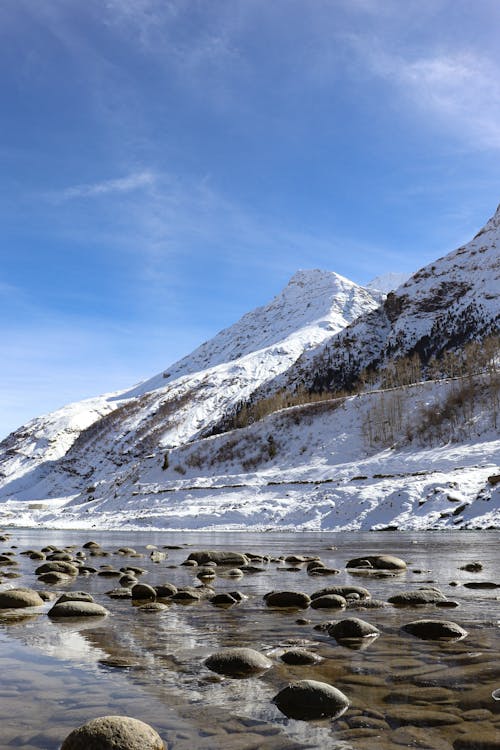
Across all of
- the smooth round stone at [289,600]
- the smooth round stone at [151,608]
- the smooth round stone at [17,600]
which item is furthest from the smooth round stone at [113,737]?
the smooth round stone at [17,600]

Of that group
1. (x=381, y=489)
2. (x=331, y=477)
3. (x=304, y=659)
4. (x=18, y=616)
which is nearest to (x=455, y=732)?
(x=304, y=659)

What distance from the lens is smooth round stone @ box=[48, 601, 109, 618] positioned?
10.4 meters

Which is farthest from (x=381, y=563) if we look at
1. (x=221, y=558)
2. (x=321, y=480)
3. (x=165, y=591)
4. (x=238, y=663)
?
(x=321, y=480)

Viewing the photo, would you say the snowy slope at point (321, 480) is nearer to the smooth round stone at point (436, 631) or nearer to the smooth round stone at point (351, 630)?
the smooth round stone at point (436, 631)

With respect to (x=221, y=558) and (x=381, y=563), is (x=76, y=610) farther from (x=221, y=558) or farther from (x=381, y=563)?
(x=221, y=558)

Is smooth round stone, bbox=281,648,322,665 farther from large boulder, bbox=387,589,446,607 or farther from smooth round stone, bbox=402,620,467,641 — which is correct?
large boulder, bbox=387,589,446,607

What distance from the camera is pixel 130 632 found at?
9070 millimetres

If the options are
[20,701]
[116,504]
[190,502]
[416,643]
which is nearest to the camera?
[20,701]

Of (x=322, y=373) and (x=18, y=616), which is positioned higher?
(x=322, y=373)

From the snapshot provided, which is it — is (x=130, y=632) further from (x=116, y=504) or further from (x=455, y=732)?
(x=116, y=504)

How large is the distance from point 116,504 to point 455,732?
8277 cm

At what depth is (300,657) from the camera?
7.19 meters

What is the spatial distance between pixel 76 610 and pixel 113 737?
21.8 ft

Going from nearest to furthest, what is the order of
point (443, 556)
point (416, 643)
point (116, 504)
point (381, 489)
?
point (416, 643) < point (443, 556) < point (381, 489) < point (116, 504)
